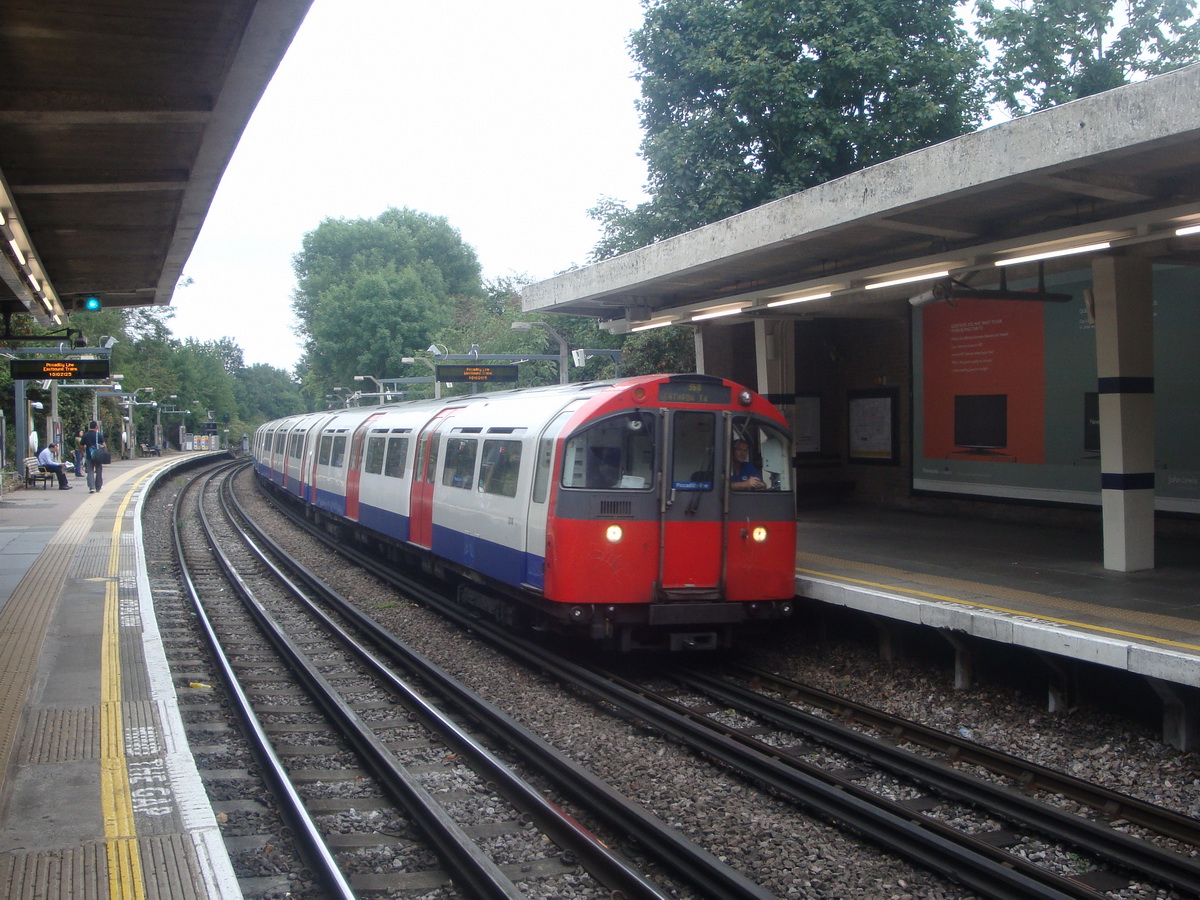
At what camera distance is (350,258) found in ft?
220

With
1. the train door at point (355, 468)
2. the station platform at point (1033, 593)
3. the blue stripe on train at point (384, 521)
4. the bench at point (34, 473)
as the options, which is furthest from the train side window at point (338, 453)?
the bench at point (34, 473)

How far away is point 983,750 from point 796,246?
18.4 feet

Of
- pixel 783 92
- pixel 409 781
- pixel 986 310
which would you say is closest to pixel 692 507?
pixel 409 781

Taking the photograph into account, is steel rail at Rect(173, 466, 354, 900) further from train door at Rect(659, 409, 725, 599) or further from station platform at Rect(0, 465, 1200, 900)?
train door at Rect(659, 409, 725, 599)

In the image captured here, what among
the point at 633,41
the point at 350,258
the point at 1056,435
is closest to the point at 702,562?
the point at 1056,435

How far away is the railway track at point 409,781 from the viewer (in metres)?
5.01

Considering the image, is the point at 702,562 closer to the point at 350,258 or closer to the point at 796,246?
the point at 796,246

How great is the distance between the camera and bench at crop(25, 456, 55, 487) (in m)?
27.8

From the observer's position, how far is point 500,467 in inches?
395

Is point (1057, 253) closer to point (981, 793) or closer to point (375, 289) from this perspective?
point (981, 793)

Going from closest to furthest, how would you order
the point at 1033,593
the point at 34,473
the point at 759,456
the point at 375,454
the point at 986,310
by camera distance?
the point at 1033,593
the point at 759,456
the point at 986,310
the point at 375,454
the point at 34,473

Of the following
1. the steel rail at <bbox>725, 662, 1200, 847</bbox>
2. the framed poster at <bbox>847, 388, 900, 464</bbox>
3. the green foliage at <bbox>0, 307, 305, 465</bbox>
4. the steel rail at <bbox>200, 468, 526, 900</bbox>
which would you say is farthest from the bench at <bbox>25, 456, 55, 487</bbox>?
the steel rail at <bbox>725, 662, 1200, 847</bbox>

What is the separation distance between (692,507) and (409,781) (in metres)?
3.56

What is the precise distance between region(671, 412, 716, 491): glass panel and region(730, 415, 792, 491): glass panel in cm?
23
